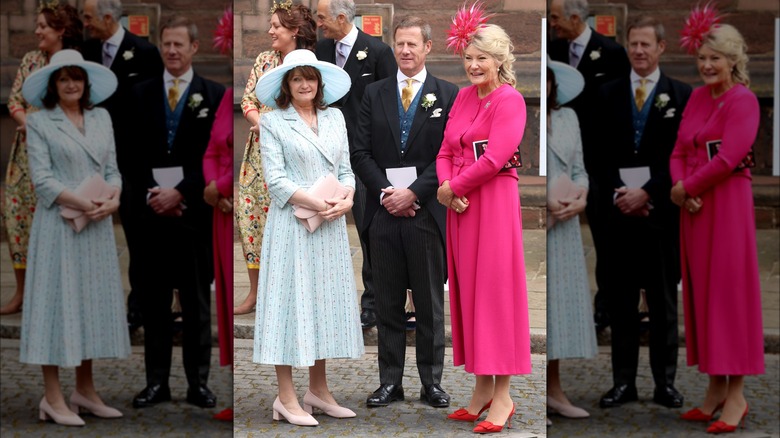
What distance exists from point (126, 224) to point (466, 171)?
149 cm

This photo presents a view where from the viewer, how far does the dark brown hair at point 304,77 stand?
4.46m

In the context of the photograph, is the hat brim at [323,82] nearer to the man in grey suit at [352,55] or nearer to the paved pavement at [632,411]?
the man in grey suit at [352,55]

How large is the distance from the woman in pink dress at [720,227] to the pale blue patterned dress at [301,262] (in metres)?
1.42

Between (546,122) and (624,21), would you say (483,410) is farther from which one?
(624,21)

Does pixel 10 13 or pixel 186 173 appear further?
pixel 10 13

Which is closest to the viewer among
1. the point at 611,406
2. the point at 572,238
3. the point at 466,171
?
the point at 466,171

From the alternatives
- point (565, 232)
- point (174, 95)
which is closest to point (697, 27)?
point (565, 232)

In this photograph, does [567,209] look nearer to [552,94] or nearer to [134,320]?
[552,94]

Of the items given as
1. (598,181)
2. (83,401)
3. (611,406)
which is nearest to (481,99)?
(598,181)

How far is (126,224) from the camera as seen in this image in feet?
16.0

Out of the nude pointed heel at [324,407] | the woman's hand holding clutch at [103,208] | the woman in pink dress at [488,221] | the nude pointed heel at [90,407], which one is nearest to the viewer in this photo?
the woman in pink dress at [488,221]

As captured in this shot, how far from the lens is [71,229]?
15.9ft

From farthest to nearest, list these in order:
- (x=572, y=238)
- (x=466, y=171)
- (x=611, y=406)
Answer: (x=611, y=406) < (x=572, y=238) < (x=466, y=171)

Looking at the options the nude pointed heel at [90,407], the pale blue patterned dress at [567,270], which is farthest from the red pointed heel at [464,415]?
the nude pointed heel at [90,407]
